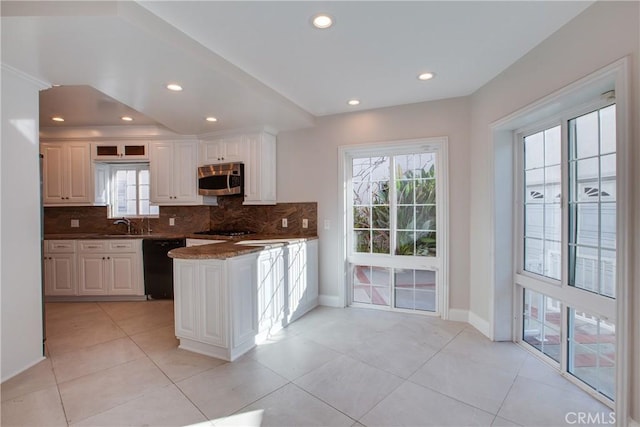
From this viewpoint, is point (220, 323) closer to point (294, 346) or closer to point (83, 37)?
point (294, 346)

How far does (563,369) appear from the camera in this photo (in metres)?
2.22

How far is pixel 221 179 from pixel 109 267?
1.96 m

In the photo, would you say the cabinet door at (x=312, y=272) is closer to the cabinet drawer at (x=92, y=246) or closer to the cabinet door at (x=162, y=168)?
the cabinet door at (x=162, y=168)

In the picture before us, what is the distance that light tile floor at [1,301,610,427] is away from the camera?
178cm

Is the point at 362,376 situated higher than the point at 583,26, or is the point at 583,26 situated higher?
the point at 583,26

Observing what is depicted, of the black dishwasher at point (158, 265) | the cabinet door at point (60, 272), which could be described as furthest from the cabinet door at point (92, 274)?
the black dishwasher at point (158, 265)

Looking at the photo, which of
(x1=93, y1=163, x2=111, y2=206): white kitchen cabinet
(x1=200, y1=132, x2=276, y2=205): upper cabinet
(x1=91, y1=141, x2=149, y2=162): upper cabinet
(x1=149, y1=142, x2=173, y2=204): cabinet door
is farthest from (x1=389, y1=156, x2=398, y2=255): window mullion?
(x1=93, y1=163, x2=111, y2=206): white kitchen cabinet

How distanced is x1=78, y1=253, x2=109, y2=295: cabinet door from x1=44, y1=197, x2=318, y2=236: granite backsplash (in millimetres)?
668

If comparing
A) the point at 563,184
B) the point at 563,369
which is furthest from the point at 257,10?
the point at 563,369

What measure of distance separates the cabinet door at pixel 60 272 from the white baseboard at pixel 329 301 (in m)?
3.39

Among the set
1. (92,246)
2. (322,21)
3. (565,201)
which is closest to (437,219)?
(565,201)

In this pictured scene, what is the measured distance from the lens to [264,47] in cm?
220

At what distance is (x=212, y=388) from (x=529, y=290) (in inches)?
110

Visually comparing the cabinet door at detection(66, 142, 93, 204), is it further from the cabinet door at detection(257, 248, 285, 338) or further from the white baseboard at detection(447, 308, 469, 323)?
the white baseboard at detection(447, 308, 469, 323)
